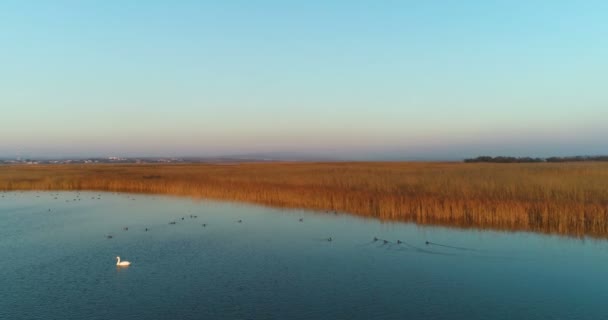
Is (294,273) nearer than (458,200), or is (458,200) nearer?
(294,273)

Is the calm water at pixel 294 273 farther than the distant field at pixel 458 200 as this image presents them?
No

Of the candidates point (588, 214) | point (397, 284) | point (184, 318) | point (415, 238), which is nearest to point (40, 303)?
point (184, 318)

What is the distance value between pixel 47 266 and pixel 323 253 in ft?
21.1

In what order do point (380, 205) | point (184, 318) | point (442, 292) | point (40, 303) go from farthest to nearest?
point (380, 205)
point (442, 292)
point (40, 303)
point (184, 318)

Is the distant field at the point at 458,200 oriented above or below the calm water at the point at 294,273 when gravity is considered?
above

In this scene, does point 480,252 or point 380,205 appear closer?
point 480,252

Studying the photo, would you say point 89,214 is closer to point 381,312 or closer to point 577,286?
point 381,312

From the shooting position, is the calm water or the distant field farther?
the distant field

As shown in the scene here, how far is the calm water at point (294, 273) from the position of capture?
7.36 m

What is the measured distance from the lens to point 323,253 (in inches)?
449

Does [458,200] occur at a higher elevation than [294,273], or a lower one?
higher

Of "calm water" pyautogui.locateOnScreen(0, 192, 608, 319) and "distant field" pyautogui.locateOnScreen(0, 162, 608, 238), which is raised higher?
"distant field" pyautogui.locateOnScreen(0, 162, 608, 238)

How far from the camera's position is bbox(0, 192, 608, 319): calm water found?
7355 millimetres

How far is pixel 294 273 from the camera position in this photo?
31.1ft
